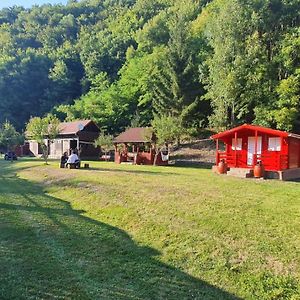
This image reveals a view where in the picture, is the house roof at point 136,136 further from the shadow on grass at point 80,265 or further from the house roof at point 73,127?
the shadow on grass at point 80,265

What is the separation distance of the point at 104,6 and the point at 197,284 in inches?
3674

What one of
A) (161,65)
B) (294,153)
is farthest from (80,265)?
(161,65)

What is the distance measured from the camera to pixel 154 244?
7934mm

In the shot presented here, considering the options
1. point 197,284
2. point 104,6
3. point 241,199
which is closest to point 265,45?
point 241,199

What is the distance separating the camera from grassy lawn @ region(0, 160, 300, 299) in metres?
5.92

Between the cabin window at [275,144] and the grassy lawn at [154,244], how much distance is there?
5.86 meters

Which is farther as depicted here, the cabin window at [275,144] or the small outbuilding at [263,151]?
the cabin window at [275,144]

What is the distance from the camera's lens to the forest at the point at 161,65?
28703 millimetres

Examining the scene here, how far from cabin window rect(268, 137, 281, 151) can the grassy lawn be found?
19.2ft

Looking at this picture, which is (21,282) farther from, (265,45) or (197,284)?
(265,45)

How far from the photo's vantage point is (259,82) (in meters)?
28.6

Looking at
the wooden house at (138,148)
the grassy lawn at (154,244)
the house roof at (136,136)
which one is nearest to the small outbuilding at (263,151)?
the grassy lawn at (154,244)

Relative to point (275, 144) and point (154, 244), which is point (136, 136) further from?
point (154, 244)

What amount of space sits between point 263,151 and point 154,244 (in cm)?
1247
